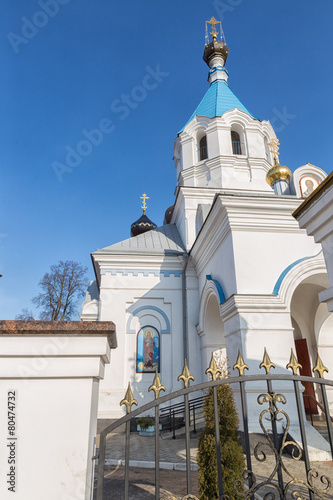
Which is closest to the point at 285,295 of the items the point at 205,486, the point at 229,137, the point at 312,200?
the point at 312,200

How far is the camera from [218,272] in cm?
812

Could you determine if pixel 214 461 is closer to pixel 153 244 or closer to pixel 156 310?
pixel 156 310

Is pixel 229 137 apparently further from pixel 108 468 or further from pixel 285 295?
pixel 108 468

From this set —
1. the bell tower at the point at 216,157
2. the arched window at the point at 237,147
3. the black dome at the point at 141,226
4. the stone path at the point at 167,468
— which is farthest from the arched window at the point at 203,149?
the stone path at the point at 167,468

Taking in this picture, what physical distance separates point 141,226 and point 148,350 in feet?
29.0

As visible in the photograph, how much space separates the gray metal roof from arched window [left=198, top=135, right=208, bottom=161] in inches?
118

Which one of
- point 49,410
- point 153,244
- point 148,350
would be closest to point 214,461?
point 49,410

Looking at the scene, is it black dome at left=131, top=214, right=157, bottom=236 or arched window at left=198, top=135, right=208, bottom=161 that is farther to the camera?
black dome at left=131, top=214, right=157, bottom=236

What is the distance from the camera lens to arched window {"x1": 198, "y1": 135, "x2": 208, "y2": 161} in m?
13.3

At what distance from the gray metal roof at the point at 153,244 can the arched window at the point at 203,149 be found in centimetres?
300

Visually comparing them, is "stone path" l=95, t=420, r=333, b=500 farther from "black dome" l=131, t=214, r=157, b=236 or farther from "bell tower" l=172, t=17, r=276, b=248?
"black dome" l=131, t=214, r=157, b=236

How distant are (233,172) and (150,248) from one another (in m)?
4.13

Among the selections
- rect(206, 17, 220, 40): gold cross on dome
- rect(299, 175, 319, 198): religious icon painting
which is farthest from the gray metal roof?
rect(206, 17, 220, 40): gold cross on dome

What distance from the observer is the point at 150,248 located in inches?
444
